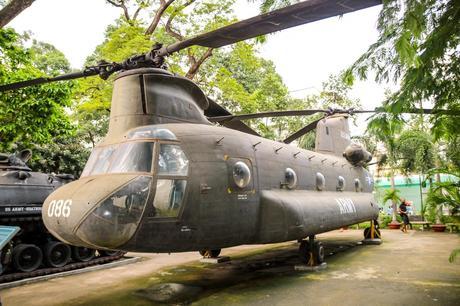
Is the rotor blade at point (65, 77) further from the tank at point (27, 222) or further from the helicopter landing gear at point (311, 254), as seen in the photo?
the helicopter landing gear at point (311, 254)

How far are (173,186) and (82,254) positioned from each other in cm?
625

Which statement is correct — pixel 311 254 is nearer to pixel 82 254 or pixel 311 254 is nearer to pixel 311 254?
pixel 311 254

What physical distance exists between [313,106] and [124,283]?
2106cm

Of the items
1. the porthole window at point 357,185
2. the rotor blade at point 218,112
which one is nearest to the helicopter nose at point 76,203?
the rotor blade at point 218,112

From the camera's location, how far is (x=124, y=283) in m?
7.65

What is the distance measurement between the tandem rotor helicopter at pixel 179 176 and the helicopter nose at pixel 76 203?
1cm

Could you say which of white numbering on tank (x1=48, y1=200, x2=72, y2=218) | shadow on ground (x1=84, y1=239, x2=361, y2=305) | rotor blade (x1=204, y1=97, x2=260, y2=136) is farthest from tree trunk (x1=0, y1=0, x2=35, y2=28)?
shadow on ground (x1=84, y1=239, x2=361, y2=305)

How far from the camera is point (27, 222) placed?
9.31m

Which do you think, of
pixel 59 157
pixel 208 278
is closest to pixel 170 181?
pixel 208 278

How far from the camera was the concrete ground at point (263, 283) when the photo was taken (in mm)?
6145

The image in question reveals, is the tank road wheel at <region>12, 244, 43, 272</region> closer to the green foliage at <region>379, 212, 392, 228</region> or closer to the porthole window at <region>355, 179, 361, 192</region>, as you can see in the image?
the porthole window at <region>355, 179, 361, 192</region>

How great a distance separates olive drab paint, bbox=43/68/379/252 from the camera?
16.1 feet

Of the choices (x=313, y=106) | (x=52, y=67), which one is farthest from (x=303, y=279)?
(x=52, y=67)

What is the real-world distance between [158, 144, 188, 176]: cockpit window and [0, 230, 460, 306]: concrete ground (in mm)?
2256
